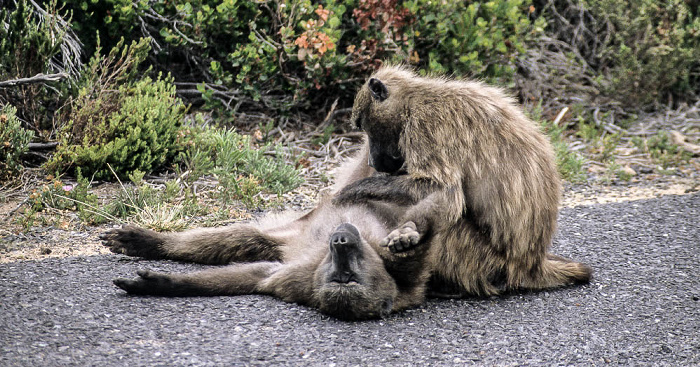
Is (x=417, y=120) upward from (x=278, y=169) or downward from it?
upward

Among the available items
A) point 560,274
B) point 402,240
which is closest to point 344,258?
point 402,240

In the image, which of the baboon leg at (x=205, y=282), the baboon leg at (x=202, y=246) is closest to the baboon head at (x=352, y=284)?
the baboon leg at (x=205, y=282)

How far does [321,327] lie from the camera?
137 inches

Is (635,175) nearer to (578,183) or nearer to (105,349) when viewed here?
(578,183)

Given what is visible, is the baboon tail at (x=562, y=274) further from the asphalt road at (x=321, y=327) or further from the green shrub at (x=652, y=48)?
the green shrub at (x=652, y=48)

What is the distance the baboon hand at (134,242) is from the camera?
14.3ft

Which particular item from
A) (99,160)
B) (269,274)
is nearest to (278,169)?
(99,160)

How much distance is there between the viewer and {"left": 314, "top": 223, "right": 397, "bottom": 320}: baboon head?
11.6ft

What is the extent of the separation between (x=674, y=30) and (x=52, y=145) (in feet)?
24.8

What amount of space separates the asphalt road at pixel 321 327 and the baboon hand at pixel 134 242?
2.7 inches

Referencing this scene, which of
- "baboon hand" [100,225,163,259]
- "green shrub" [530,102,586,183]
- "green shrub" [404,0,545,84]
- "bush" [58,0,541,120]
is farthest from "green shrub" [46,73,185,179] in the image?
"green shrub" [530,102,586,183]

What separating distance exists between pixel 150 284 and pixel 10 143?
2645 millimetres

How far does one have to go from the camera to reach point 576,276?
13.9ft

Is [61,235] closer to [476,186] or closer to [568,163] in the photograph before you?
[476,186]
